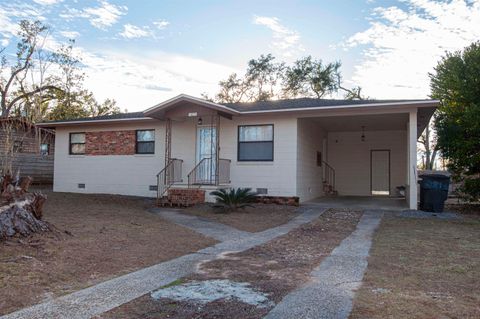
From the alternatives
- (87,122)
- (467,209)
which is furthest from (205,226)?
(87,122)

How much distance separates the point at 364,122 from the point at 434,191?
4.54 metres

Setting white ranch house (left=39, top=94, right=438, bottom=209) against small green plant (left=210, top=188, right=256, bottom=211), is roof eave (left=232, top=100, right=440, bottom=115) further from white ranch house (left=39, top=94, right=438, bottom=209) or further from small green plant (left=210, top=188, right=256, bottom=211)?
small green plant (left=210, top=188, right=256, bottom=211)

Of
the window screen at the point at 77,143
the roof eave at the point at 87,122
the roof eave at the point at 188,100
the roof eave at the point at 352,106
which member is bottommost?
the window screen at the point at 77,143

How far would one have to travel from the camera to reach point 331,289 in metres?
4.59

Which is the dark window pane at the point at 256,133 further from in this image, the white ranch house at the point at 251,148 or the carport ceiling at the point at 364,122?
the carport ceiling at the point at 364,122

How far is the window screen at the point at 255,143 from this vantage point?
14.1 meters

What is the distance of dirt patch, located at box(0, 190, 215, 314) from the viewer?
448 centimetres

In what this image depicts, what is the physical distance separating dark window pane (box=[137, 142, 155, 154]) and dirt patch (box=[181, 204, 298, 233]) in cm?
388

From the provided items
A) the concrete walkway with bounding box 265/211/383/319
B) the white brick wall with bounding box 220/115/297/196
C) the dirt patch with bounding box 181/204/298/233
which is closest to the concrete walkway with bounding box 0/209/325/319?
the concrete walkway with bounding box 265/211/383/319

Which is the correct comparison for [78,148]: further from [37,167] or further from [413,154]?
[413,154]

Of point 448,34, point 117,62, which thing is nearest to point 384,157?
point 448,34

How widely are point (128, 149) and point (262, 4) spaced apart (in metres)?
7.48

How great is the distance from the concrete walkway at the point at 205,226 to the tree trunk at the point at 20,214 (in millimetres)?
3064

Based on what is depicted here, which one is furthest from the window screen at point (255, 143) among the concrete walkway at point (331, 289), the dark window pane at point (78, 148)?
the dark window pane at point (78, 148)
